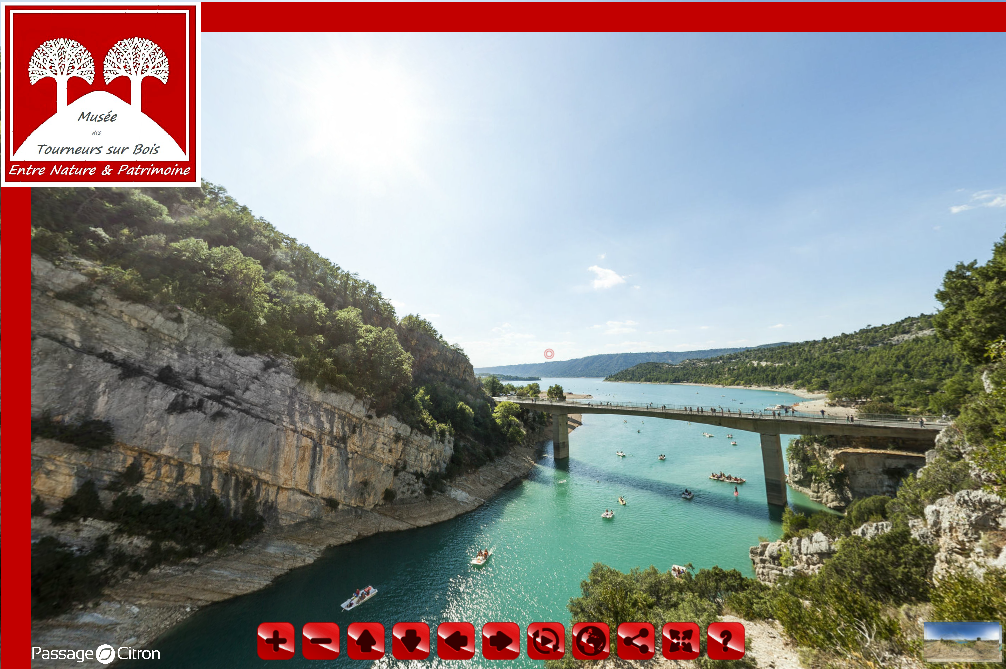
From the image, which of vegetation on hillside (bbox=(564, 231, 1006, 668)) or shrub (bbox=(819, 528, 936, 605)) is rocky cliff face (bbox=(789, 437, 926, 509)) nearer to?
vegetation on hillside (bbox=(564, 231, 1006, 668))

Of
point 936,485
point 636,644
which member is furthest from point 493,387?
point 936,485

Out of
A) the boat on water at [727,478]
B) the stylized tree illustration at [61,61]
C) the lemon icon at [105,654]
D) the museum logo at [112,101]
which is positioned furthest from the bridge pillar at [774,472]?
the stylized tree illustration at [61,61]

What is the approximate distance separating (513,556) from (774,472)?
29.8 metres

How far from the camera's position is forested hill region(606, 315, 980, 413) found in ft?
150

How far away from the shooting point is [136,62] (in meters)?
8.77

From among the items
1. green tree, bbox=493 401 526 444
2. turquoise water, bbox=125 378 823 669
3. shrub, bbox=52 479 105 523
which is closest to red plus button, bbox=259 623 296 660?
turquoise water, bbox=125 378 823 669

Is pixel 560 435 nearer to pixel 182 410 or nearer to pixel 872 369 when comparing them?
pixel 182 410

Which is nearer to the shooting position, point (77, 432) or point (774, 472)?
point (77, 432)

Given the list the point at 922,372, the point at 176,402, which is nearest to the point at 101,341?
the point at 176,402

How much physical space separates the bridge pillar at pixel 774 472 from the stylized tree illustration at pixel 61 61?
167 feet

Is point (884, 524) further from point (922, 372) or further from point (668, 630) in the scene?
point (922, 372)

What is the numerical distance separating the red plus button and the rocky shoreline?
5799 mm

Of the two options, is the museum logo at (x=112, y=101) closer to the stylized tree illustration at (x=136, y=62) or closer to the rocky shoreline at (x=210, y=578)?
the stylized tree illustration at (x=136, y=62)

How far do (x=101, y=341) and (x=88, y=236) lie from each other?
8.98 meters
